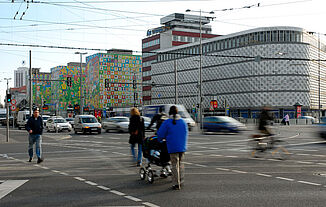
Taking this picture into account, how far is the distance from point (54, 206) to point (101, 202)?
2.62 feet

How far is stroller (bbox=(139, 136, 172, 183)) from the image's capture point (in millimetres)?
9031

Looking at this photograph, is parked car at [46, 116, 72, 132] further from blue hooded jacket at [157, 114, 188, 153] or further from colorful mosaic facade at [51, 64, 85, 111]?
colorful mosaic facade at [51, 64, 85, 111]

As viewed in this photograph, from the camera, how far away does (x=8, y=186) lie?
342 inches

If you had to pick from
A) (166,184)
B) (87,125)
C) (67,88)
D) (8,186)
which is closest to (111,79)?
(67,88)

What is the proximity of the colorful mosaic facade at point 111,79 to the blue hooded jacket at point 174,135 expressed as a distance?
125354 mm

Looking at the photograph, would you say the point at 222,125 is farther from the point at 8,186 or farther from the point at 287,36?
the point at 287,36

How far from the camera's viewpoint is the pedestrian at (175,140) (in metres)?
8.30

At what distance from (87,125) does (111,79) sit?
10484 centimetres

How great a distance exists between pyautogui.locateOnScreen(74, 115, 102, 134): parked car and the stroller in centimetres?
2554

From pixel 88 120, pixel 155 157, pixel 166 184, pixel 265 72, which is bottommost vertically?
pixel 166 184

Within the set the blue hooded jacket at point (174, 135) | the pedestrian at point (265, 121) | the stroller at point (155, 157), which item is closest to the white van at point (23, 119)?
the pedestrian at point (265, 121)

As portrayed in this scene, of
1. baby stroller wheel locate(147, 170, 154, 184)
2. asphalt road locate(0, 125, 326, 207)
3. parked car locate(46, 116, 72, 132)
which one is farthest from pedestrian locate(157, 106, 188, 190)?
parked car locate(46, 116, 72, 132)

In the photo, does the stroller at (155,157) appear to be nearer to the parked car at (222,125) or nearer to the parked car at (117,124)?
the parked car at (222,125)

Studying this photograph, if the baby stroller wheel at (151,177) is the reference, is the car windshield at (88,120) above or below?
above
